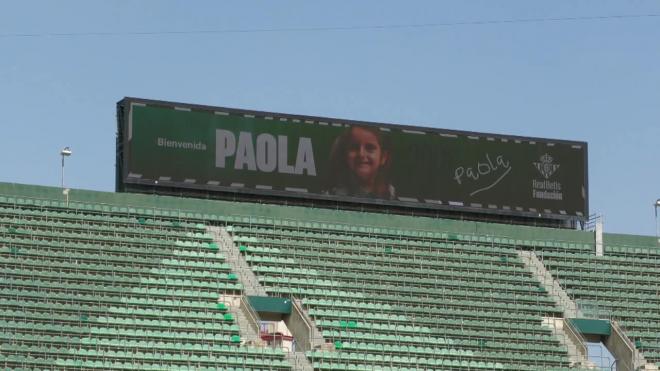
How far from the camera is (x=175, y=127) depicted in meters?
63.0

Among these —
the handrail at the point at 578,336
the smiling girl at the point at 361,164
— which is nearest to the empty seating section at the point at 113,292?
the smiling girl at the point at 361,164

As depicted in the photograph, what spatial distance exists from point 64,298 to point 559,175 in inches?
898

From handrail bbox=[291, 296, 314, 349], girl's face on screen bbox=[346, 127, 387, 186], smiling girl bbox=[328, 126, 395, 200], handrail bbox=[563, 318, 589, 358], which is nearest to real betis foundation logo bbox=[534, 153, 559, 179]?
smiling girl bbox=[328, 126, 395, 200]

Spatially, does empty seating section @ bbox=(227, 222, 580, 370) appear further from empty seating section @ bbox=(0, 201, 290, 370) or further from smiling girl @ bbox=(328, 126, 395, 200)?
empty seating section @ bbox=(0, 201, 290, 370)

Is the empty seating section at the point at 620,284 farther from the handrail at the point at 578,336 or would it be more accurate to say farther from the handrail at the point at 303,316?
the handrail at the point at 303,316

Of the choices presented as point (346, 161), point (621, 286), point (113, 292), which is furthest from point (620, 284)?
point (113, 292)

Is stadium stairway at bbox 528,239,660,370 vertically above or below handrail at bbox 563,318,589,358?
above

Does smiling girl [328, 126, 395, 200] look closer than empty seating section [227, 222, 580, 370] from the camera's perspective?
No

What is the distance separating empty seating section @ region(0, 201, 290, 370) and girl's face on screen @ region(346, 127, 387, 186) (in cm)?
720

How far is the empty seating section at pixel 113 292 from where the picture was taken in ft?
177

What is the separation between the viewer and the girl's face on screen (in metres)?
65.4

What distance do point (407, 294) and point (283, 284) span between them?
494cm

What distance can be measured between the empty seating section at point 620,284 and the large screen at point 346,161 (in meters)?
2.49
